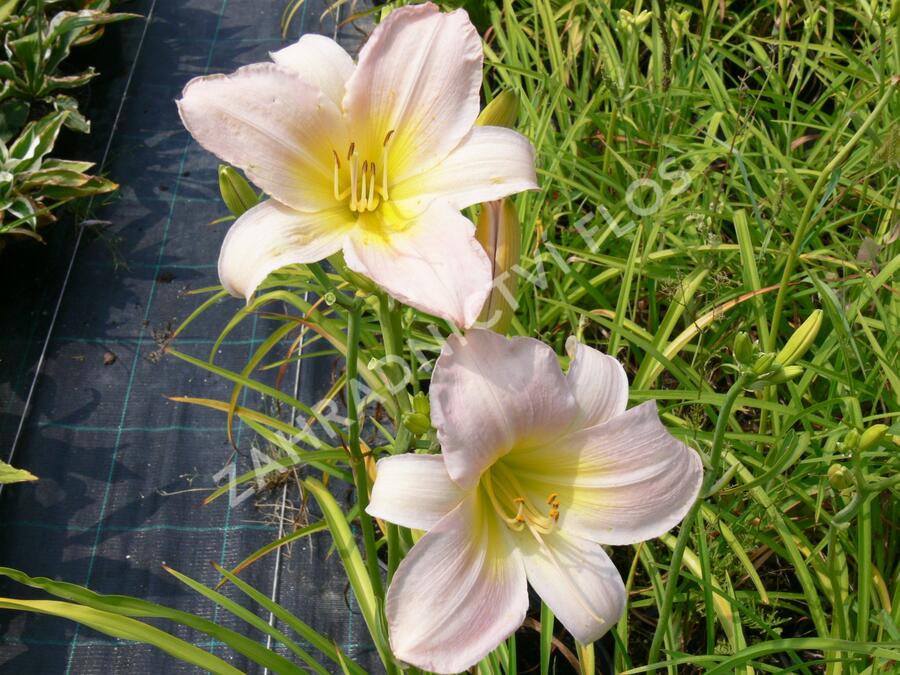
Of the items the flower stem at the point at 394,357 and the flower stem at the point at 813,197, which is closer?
the flower stem at the point at 394,357

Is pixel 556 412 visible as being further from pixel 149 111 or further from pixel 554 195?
pixel 149 111

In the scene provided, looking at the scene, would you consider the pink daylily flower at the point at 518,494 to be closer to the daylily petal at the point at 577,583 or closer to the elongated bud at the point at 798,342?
the daylily petal at the point at 577,583

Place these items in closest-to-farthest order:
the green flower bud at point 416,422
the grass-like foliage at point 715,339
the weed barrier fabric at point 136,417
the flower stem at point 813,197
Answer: the green flower bud at point 416,422 < the flower stem at point 813,197 < the grass-like foliage at point 715,339 < the weed barrier fabric at point 136,417

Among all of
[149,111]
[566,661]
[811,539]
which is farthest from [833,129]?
[149,111]

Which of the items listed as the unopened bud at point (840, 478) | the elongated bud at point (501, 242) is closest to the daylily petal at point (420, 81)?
the elongated bud at point (501, 242)

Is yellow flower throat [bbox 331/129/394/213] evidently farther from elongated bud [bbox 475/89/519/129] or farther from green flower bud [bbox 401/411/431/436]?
green flower bud [bbox 401/411/431/436]

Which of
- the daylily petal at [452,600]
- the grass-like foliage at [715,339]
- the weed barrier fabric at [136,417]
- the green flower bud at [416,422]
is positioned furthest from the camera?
the weed barrier fabric at [136,417]
